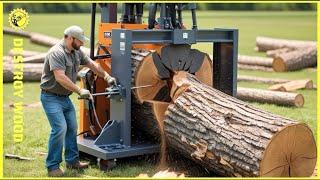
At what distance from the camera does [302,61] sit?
17641 mm

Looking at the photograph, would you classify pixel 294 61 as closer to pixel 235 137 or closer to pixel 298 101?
pixel 298 101

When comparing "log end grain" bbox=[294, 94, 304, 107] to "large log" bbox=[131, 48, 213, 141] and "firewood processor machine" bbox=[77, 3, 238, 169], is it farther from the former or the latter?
"large log" bbox=[131, 48, 213, 141]

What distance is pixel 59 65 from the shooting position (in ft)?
21.8

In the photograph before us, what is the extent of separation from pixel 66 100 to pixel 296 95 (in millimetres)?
5710

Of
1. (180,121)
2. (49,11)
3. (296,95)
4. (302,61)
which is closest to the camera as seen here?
(180,121)

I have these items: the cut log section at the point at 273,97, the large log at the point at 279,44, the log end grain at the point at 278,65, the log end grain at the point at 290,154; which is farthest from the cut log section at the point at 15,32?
the log end grain at the point at 290,154

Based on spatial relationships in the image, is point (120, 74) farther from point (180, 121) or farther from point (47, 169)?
point (47, 169)

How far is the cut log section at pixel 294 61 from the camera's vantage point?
17.3 meters

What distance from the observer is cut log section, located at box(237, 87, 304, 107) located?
11.4 m

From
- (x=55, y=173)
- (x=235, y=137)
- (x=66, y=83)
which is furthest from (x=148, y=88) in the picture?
(x=235, y=137)

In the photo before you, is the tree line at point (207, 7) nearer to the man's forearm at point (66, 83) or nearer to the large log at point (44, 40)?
the large log at point (44, 40)

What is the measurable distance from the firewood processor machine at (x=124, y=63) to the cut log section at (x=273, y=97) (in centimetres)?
366

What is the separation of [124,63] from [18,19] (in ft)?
7.97

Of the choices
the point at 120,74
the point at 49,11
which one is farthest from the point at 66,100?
the point at 49,11
